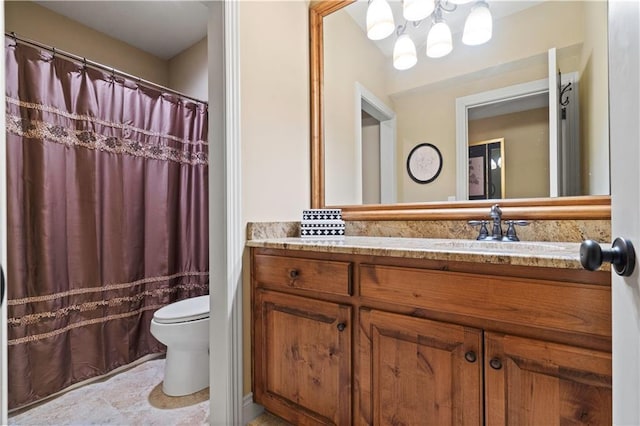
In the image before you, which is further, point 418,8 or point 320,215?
point 320,215

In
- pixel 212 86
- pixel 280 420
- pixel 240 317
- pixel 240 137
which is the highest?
pixel 212 86

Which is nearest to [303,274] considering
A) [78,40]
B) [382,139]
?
[382,139]

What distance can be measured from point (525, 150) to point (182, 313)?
6.06 ft

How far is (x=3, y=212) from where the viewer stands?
63 centimetres

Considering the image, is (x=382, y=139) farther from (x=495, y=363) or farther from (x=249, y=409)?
(x=249, y=409)

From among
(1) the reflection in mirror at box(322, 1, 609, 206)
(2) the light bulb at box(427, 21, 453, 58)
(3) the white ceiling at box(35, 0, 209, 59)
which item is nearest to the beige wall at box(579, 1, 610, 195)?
(1) the reflection in mirror at box(322, 1, 609, 206)

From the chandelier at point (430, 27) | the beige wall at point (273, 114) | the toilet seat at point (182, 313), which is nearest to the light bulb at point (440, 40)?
the chandelier at point (430, 27)

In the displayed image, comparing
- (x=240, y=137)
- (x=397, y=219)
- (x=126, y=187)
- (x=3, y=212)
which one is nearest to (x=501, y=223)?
(x=397, y=219)

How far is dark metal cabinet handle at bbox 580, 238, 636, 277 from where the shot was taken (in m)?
0.48

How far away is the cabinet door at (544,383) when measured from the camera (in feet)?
2.53

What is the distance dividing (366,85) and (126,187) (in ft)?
5.33

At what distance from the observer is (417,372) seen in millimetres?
1016

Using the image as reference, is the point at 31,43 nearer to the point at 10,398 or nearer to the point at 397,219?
the point at 10,398

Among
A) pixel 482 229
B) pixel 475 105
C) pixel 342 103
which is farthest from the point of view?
pixel 342 103
